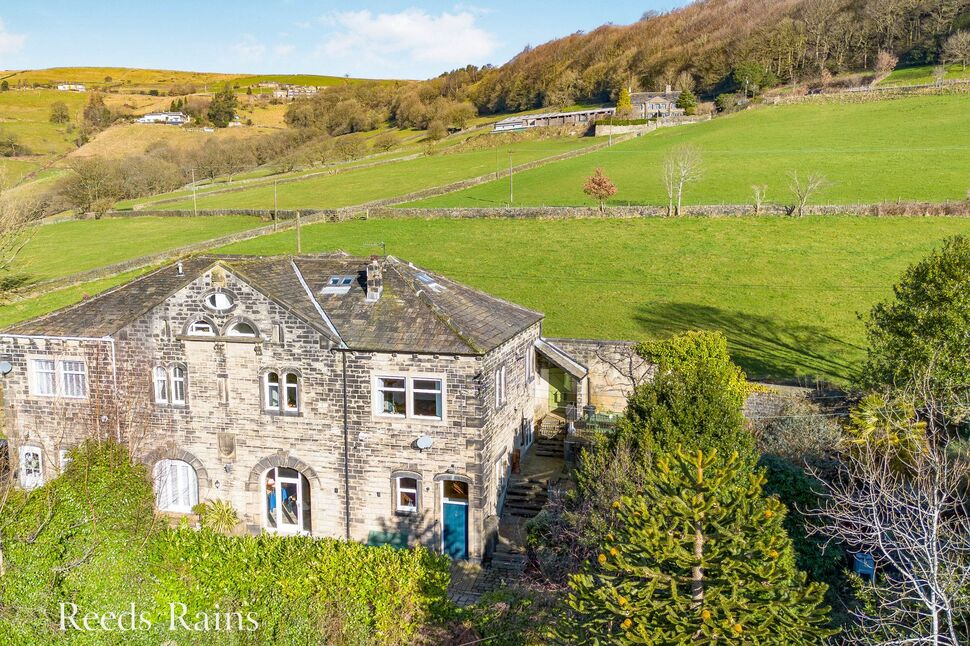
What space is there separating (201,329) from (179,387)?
199 centimetres

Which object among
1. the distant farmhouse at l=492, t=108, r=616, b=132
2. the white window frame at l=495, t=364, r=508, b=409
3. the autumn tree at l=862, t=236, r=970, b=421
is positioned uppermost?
the distant farmhouse at l=492, t=108, r=616, b=132

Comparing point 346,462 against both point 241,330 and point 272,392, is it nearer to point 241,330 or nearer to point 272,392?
point 272,392

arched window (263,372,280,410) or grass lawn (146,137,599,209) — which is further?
grass lawn (146,137,599,209)

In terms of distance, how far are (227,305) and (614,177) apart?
163ft

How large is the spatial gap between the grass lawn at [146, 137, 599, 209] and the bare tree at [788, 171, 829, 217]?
1166 inches

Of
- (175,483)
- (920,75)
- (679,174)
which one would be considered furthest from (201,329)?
(920,75)

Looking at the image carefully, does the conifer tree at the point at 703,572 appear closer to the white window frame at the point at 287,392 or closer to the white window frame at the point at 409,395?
the white window frame at the point at 409,395

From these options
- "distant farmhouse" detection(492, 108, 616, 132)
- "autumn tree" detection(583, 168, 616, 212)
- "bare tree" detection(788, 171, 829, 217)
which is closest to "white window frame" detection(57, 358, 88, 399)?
"autumn tree" detection(583, 168, 616, 212)

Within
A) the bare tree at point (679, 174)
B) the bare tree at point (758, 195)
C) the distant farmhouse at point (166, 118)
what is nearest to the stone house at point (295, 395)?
the bare tree at point (758, 195)

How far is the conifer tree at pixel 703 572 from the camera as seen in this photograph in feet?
35.6

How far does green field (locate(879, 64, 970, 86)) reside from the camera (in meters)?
87.3

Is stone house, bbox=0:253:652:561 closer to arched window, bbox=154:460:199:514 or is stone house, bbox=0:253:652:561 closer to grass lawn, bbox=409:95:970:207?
arched window, bbox=154:460:199:514

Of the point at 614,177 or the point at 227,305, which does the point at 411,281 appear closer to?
the point at 227,305

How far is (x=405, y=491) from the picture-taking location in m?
21.7
